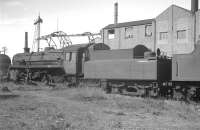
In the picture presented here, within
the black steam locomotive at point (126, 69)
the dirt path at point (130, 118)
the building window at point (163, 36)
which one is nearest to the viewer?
the dirt path at point (130, 118)

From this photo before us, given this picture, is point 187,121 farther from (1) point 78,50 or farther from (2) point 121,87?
(1) point 78,50

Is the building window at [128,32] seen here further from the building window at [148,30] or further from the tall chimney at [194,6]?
the tall chimney at [194,6]

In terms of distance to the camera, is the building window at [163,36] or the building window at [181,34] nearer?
the building window at [181,34]

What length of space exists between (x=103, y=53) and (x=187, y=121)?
896 centimetres

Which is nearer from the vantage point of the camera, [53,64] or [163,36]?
[53,64]

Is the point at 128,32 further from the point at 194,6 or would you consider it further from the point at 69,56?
the point at 69,56

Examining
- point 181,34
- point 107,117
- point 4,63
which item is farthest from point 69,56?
point 181,34

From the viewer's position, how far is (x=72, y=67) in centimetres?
1881

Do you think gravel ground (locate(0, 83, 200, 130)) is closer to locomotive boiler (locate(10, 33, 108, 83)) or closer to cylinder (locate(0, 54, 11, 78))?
locomotive boiler (locate(10, 33, 108, 83))

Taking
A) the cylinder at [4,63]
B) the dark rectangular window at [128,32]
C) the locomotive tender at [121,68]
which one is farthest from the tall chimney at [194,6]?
the cylinder at [4,63]

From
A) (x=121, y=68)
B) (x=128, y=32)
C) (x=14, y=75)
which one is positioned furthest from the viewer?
(x=128, y=32)

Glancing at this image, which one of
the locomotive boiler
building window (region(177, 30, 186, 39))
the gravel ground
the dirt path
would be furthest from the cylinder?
the dirt path

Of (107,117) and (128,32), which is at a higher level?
(128,32)

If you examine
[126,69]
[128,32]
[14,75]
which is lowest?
[14,75]
